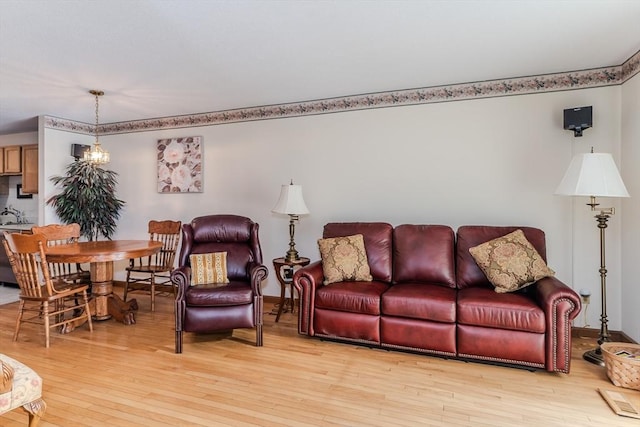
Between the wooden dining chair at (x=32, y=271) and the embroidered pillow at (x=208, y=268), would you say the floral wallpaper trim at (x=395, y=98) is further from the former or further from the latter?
the wooden dining chair at (x=32, y=271)

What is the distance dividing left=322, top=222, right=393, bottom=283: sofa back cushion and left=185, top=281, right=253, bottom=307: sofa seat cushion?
1088 millimetres

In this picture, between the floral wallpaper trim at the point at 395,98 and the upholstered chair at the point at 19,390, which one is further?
the floral wallpaper trim at the point at 395,98

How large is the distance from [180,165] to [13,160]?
9.71ft

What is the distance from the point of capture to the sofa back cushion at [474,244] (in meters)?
3.20

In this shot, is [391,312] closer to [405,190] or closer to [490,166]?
[405,190]

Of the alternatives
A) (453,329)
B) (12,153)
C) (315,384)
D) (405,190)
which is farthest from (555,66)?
(12,153)

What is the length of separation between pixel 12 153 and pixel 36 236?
379cm

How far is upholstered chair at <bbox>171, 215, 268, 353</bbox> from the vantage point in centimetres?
307

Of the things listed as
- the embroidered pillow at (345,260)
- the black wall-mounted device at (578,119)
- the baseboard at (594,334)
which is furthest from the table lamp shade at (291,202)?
the baseboard at (594,334)

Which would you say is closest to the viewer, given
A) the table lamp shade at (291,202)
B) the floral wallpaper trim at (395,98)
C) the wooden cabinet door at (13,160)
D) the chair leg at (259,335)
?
the chair leg at (259,335)

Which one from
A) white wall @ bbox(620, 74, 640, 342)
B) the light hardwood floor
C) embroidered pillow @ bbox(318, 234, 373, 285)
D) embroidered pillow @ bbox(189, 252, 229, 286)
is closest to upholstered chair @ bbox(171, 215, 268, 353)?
embroidered pillow @ bbox(189, 252, 229, 286)

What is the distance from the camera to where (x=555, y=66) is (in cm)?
327

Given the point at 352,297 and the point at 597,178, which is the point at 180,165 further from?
the point at 597,178

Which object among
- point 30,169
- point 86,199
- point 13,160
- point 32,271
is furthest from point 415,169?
point 13,160
